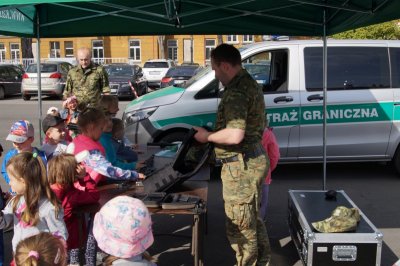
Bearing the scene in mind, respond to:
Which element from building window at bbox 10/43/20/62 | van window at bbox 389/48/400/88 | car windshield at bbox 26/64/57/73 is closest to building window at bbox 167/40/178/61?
building window at bbox 10/43/20/62

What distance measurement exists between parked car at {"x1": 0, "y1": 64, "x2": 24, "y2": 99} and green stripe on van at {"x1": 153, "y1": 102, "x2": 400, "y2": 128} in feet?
54.8

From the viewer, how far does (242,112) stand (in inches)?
134

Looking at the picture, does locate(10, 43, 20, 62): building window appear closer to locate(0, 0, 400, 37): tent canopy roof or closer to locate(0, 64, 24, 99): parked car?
locate(0, 64, 24, 99): parked car

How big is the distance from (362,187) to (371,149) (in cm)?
62

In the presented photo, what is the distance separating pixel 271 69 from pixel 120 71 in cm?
1516

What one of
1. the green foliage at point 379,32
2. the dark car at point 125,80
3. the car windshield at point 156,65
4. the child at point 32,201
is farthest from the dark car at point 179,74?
the child at point 32,201

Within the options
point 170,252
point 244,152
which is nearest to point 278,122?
point 170,252

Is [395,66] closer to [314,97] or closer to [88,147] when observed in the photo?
[314,97]

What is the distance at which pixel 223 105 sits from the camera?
3543 millimetres

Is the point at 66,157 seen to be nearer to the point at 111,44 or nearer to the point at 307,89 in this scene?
the point at 307,89

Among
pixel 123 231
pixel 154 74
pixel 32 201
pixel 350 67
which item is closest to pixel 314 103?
pixel 350 67

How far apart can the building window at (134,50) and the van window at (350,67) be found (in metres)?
43.3

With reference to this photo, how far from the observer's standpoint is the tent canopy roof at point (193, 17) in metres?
5.01

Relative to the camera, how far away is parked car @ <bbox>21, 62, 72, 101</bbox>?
2034 centimetres
